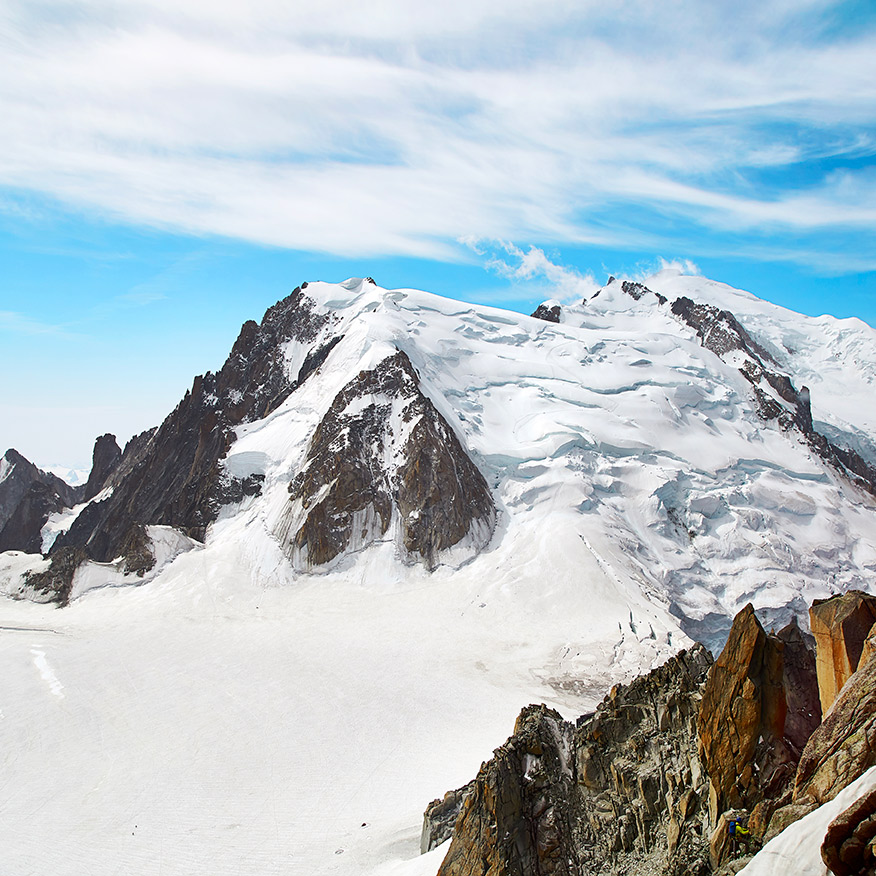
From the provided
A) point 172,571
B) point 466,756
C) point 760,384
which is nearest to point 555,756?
point 466,756

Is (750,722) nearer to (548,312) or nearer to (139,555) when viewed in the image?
(139,555)

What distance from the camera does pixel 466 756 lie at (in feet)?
94.4

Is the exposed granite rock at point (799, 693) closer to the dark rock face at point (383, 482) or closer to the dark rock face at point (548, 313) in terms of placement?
the dark rock face at point (383, 482)

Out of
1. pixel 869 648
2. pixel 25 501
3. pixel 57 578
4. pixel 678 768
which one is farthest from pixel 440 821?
pixel 25 501

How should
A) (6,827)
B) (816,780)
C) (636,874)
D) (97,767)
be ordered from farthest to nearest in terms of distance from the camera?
(97,767), (6,827), (636,874), (816,780)

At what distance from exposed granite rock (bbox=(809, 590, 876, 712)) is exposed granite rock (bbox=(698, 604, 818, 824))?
2.47 ft

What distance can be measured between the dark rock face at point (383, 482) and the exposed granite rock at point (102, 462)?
5342cm

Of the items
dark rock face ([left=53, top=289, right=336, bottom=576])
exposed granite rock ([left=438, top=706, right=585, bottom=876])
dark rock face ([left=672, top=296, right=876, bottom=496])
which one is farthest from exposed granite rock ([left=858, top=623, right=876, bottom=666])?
dark rock face ([left=672, top=296, right=876, bottom=496])

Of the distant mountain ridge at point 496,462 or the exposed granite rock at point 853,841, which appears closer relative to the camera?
the exposed granite rock at point 853,841

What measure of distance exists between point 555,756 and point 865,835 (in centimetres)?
968

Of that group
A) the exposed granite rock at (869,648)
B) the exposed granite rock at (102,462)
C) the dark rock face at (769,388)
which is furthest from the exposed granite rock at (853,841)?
the exposed granite rock at (102,462)

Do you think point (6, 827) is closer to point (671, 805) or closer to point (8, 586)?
point (671, 805)

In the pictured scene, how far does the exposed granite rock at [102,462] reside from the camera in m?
98.1

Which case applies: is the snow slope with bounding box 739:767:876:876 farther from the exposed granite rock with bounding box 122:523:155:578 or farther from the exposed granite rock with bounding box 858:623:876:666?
the exposed granite rock with bounding box 122:523:155:578
